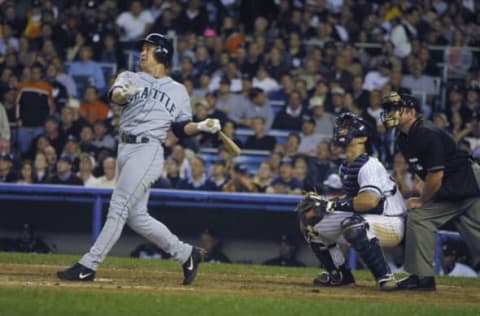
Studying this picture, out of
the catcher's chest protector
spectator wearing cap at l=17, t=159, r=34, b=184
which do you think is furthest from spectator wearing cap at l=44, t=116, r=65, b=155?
the catcher's chest protector

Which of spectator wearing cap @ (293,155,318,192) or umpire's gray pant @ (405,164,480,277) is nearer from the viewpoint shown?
umpire's gray pant @ (405,164,480,277)

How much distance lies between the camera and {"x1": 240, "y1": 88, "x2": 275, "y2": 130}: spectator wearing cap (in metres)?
→ 16.6

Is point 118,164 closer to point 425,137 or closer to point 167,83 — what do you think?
point 167,83

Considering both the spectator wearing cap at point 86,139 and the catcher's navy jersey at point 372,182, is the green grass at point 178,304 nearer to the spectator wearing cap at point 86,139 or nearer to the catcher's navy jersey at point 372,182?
the catcher's navy jersey at point 372,182

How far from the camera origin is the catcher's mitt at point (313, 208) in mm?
9336

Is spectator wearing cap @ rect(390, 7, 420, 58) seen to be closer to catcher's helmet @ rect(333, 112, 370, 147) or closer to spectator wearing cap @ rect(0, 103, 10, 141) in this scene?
spectator wearing cap @ rect(0, 103, 10, 141)

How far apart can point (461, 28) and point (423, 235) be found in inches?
391

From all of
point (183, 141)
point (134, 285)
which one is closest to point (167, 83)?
point (134, 285)

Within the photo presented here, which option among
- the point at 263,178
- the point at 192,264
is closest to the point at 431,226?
the point at 192,264

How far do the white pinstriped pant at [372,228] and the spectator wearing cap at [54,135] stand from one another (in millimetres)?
7348

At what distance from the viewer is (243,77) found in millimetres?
17281

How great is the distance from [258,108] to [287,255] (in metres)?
2.77

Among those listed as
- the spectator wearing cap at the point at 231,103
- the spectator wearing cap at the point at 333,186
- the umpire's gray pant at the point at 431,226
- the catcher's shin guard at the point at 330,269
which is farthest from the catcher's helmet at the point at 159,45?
the spectator wearing cap at the point at 231,103

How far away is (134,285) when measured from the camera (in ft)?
29.6
